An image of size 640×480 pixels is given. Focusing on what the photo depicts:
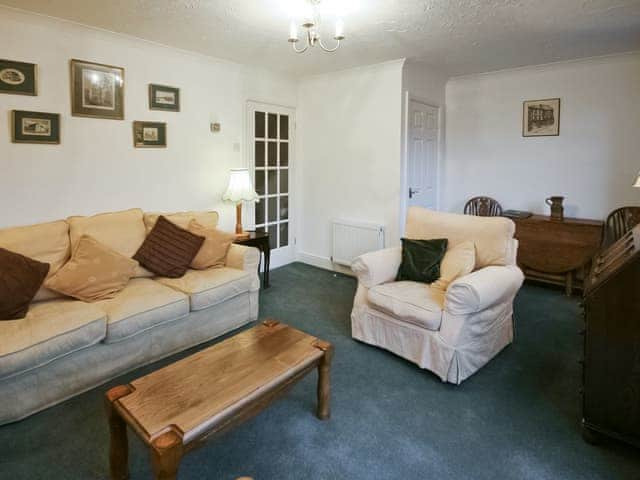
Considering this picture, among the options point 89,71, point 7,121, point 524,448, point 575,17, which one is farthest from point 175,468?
point 575,17

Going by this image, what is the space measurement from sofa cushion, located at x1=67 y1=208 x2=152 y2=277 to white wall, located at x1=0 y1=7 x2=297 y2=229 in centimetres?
30

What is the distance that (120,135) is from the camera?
341 centimetres

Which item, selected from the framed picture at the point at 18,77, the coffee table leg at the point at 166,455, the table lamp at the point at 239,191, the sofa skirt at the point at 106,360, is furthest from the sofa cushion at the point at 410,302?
the framed picture at the point at 18,77

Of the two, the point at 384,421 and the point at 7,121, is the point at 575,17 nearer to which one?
the point at 384,421

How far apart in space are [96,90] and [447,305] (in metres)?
3.11

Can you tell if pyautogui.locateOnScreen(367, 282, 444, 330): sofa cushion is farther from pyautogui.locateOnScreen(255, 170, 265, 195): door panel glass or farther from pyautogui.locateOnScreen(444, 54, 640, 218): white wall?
pyautogui.locateOnScreen(444, 54, 640, 218): white wall

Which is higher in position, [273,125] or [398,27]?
[398,27]

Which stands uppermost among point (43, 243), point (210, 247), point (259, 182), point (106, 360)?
point (259, 182)

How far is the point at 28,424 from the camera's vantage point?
206cm

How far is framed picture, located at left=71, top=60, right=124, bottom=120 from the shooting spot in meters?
3.11

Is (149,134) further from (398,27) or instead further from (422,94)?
(422,94)

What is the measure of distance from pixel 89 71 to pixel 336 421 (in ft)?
10.3

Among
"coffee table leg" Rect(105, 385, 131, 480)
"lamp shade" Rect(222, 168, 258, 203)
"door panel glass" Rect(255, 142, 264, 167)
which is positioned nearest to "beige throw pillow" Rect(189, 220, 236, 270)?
"lamp shade" Rect(222, 168, 258, 203)

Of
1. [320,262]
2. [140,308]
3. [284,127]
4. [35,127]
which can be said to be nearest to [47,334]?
[140,308]
